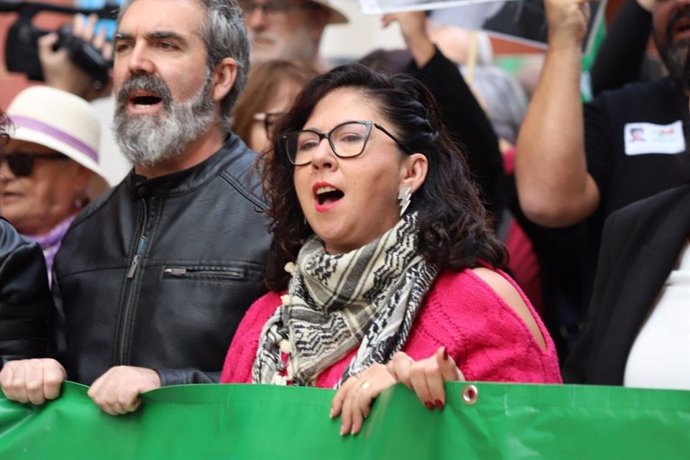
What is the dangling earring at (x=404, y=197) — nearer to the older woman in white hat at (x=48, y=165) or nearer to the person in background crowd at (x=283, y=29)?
the older woman in white hat at (x=48, y=165)

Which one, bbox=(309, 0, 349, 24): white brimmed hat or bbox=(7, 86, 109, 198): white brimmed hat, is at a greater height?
bbox=(309, 0, 349, 24): white brimmed hat

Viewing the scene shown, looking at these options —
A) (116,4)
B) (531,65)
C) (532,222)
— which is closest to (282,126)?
(532,222)

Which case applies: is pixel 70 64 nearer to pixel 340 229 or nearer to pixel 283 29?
pixel 283 29

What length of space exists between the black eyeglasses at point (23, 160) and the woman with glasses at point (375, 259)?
1741mm

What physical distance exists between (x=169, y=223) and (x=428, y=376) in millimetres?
1422

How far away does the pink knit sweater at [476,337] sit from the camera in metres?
3.84

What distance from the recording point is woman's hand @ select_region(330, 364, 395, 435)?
3.57 meters

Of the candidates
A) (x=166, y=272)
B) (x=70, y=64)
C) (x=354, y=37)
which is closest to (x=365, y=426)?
(x=166, y=272)

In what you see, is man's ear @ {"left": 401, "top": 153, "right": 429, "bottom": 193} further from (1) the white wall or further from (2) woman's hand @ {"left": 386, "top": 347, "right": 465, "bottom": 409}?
(1) the white wall

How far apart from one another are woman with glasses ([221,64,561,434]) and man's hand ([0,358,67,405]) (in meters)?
0.46

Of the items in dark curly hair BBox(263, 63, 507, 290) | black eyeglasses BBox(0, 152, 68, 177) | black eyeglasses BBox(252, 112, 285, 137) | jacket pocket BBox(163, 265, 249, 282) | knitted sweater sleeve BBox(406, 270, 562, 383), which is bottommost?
black eyeglasses BBox(0, 152, 68, 177)

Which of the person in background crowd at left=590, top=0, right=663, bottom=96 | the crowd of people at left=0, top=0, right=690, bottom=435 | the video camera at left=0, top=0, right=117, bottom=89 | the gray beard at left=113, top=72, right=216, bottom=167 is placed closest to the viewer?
the crowd of people at left=0, top=0, right=690, bottom=435

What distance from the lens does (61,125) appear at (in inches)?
235

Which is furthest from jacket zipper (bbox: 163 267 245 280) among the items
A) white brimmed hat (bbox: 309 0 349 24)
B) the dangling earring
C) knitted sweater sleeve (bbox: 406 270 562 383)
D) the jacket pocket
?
A: white brimmed hat (bbox: 309 0 349 24)
